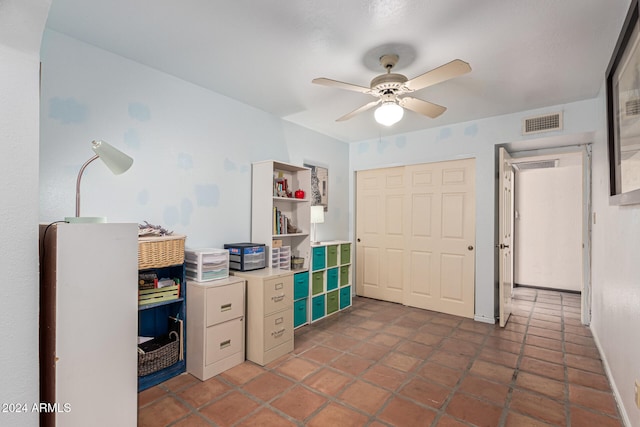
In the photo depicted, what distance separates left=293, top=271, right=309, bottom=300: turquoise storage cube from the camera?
3.47 metres

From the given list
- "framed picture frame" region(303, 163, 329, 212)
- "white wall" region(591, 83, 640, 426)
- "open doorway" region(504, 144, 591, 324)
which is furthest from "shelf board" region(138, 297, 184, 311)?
"open doorway" region(504, 144, 591, 324)

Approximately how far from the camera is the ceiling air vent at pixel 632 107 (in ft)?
5.65

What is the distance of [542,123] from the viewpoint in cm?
342

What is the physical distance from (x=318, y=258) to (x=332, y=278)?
1.43 ft

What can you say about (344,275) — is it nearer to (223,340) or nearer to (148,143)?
(223,340)

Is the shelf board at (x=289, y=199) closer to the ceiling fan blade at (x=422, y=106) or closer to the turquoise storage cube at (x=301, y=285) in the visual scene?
the turquoise storage cube at (x=301, y=285)

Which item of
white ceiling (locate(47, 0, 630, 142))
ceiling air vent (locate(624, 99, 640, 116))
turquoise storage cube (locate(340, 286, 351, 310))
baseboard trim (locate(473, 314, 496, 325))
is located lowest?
baseboard trim (locate(473, 314, 496, 325))

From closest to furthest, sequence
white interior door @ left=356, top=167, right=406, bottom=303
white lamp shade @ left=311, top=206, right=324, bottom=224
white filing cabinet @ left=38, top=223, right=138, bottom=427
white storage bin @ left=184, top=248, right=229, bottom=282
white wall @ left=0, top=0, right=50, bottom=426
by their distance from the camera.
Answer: white wall @ left=0, top=0, right=50, bottom=426 → white filing cabinet @ left=38, top=223, right=138, bottom=427 → white storage bin @ left=184, top=248, right=229, bottom=282 → white lamp shade @ left=311, top=206, right=324, bottom=224 → white interior door @ left=356, top=167, right=406, bottom=303

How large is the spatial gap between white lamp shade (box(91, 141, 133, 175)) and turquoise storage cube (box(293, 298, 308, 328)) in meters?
2.30

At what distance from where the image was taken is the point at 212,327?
246cm

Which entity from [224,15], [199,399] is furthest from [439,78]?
[199,399]

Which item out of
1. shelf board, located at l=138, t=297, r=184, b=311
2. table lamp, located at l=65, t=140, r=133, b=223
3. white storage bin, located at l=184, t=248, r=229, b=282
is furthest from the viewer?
white storage bin, located at l=184, t=248, r=229, b=282

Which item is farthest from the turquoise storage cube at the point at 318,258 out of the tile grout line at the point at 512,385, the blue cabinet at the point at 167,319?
the tile grout line at the point at 512,385

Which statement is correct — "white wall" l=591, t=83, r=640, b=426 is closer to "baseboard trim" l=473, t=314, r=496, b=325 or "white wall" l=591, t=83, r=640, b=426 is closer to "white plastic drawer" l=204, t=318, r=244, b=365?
"baseboard trim" l=473, t=314, r=496, b=325
